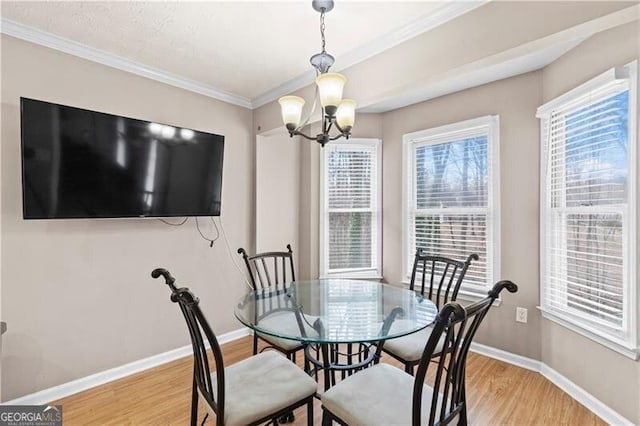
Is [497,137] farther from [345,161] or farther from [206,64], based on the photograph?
[206,64]

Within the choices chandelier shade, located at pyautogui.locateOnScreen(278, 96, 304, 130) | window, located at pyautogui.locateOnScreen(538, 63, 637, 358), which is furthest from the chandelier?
window, located at pyautogui.locateOnScreen(538, 63, 637, 358)

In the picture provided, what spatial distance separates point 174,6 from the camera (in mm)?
1875

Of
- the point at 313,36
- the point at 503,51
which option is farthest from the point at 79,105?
the point at 503,51

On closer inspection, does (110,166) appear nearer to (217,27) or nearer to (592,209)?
(217,27)

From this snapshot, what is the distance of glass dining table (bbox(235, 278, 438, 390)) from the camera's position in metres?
1.59

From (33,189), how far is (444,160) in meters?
3.45

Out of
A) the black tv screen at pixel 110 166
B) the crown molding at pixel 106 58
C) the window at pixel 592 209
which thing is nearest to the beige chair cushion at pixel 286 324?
the black tv screen at pixel 110 166

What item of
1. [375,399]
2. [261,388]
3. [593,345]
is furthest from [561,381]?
[261,388]

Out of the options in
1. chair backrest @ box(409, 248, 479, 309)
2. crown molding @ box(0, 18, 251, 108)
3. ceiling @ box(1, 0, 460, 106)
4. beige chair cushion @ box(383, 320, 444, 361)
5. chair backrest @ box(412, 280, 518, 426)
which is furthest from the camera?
chair backrest @ box(409, 248, 479, 309)

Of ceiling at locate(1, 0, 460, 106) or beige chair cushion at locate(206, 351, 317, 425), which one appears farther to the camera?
ceiling at locate(1, 0, 460, 106)

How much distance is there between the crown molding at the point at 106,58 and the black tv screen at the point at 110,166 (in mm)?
519

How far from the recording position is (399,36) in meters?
2.08

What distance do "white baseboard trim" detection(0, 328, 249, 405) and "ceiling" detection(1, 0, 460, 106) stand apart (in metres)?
2.52

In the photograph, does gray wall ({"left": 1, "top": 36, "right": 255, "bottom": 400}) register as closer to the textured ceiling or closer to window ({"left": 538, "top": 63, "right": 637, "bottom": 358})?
the textured ceiling
